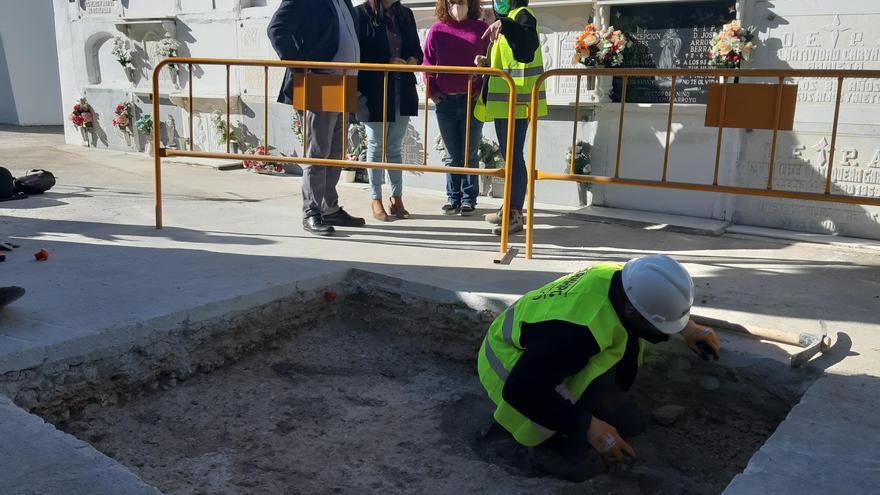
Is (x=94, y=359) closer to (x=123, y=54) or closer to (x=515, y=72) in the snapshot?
(x=515, y=72)

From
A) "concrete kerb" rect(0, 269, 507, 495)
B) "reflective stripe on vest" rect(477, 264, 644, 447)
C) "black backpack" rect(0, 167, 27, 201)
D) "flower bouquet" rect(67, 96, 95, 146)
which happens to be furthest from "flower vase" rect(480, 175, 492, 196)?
"flower bouquet" rect(67, 96, 95, 146)

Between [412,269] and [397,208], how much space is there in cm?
185

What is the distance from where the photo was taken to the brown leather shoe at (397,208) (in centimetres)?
660

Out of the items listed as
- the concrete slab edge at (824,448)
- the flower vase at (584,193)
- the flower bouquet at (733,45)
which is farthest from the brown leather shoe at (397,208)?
→ the concrete slab edge at (824,448)

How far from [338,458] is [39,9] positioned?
15.5 meters

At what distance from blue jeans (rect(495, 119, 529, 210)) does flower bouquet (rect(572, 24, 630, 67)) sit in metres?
1.11

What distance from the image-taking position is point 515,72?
5902 mm

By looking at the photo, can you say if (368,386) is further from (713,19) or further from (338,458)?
(713,19)

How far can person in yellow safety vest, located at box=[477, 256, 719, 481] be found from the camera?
303 cm

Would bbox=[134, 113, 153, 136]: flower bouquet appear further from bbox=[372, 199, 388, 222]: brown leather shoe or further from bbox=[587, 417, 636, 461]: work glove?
bbox=[587, 417, 636, 461]: work glove

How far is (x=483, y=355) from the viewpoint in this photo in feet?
11.8

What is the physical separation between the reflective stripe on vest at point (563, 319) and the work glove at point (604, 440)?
0.45 ft

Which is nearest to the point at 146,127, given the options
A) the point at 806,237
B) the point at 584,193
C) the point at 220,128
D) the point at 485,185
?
the point at 220,128

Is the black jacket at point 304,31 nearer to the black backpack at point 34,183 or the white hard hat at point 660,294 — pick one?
the black backpack at point 34,183
